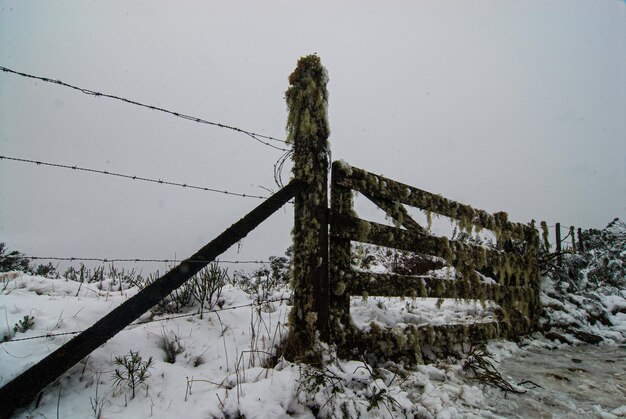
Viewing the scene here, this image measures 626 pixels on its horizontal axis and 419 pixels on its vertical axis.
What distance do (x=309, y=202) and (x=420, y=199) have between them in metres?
1.60

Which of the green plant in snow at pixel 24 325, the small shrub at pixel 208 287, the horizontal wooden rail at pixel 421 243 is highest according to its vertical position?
the horizontal wooden rail at pixel 421 243

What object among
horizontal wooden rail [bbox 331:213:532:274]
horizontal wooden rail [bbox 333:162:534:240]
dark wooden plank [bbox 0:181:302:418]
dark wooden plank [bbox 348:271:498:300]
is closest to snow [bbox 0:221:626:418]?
dark wooden plank [bbox 0:181:302:418]

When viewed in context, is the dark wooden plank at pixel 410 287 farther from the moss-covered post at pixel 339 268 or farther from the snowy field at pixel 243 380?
the snowy field at pixel 243 380

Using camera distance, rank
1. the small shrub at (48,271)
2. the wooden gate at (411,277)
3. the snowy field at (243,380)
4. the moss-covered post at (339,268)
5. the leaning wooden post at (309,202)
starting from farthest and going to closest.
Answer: the small shrub at (48,271)
the wooden gate at (411,277)
the moss-covered post at (339,268)
the leaning wooden post at (309,202)
the snowy field at (243,380)

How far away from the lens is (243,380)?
2.40 metres

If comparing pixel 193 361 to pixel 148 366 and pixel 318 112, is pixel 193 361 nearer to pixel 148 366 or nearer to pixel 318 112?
pixel 148 366

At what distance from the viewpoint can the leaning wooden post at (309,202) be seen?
2.90 m

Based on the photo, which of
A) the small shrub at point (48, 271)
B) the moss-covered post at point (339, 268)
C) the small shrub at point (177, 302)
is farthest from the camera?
the small shrub at point (48, 271)

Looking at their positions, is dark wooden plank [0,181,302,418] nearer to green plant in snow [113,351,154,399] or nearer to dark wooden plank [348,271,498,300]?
green plant in snow [113,351,154,399]

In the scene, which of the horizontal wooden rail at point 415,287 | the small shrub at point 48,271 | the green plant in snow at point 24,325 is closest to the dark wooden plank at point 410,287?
the horizontal wooden rail at point 415,287

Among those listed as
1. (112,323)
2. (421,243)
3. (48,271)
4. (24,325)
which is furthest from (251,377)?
(48,271)

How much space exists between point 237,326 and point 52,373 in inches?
59.3

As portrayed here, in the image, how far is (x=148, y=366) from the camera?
93.4 inches

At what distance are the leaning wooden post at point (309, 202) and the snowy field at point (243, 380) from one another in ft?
1.03
